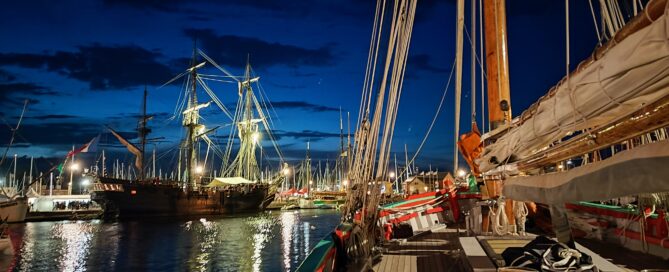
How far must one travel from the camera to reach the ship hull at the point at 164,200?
48875mm

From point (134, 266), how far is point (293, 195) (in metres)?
74.8

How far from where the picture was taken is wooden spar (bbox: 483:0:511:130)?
790 cm

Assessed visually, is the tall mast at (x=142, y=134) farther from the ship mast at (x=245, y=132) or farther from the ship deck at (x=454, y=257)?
the ship deck at (x=454, y=257)

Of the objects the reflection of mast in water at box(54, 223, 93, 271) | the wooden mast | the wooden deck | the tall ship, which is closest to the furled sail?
the tall ship

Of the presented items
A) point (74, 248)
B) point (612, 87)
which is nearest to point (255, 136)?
point (74, 248)

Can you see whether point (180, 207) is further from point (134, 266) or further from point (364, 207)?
point (364, 207)

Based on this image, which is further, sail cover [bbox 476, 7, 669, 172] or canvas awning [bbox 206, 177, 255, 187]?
canvas awning [bbox 206, 177, 255, 187]

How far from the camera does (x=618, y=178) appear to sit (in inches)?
85.0

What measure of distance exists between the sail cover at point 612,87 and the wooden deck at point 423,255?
4.02 meters

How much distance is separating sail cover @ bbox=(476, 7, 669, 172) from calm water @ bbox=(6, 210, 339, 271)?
650 inches

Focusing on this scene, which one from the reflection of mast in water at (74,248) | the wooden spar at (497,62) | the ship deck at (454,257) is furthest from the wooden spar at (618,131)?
the reflection of mast in water at (74,248)

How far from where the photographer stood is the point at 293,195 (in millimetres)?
94188

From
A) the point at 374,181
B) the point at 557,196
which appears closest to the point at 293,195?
the point at 374,181

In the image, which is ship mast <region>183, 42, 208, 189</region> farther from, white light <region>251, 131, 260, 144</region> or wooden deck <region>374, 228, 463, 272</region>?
wooden deck <region>374, 228, 463, 272</region>
